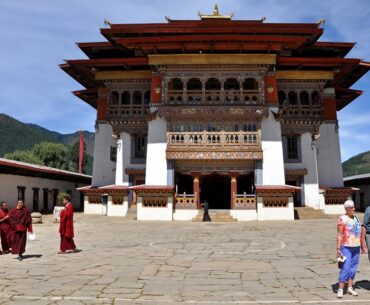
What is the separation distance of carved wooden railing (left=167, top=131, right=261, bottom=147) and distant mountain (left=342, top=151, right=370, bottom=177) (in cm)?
12660

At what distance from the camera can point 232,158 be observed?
22812mm

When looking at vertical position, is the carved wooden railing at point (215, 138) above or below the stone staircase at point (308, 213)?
above

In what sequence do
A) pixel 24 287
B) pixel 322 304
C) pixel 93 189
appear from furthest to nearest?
1. pixel 93 189
2. pixel 24 287
3. pixel 322 304

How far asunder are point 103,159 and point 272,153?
1213 cm

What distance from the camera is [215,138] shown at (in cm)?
2336

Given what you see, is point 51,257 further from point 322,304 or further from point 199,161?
point 199,161

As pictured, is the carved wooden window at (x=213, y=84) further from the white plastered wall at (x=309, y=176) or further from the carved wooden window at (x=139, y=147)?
the white plastered wall at (x=309, y=176)

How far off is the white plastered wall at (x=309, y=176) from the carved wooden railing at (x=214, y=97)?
5.22 m

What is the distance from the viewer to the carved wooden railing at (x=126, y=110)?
1054 inches

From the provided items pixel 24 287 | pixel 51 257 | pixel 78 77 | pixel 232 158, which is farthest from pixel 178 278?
pixel 78 77

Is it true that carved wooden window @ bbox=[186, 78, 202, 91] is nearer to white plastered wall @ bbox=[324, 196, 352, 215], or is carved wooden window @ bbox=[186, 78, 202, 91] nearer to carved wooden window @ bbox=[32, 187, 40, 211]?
white plastered wall @ bbox=[324, 196, 352, 215]

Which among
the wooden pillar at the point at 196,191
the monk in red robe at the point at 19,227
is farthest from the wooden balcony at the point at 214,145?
the monk in red robe at the point at 19,227

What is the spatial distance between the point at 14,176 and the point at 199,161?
40.0ft

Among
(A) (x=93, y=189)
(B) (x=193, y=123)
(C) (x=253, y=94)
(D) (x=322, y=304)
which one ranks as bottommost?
(D) (x=322, y=304)
